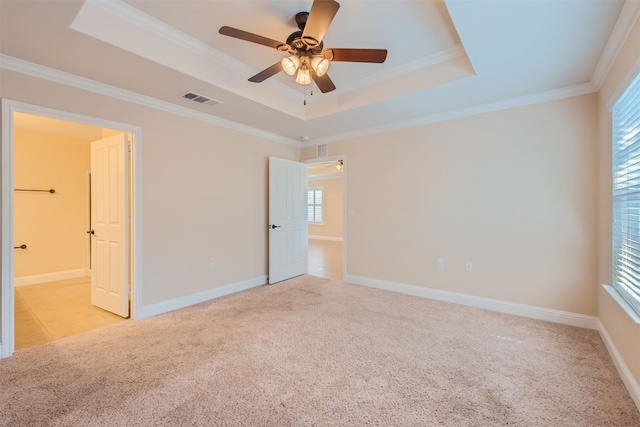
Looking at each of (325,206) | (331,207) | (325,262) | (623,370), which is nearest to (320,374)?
(623,370)

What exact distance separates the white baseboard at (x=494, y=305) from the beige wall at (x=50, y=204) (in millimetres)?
5340

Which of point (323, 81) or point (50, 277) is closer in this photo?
point (323, 81)

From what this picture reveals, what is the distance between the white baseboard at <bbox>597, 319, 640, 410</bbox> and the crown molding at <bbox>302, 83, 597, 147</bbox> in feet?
7.90

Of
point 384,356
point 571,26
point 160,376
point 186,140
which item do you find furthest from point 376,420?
point 186,140

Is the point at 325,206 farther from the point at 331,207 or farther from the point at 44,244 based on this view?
the point at 44,244

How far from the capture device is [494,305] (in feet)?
11.3

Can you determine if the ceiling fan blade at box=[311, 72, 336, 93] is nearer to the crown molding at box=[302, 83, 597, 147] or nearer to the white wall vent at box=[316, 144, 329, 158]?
the crown molding at box=[302, 83, 597, 147]

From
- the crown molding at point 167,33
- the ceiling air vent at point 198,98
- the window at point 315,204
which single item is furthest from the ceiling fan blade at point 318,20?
the window at point 315,204

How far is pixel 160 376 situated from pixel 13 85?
9.01 ft

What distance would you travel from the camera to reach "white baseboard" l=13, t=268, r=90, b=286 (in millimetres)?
4588

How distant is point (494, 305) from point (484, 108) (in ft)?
8.03

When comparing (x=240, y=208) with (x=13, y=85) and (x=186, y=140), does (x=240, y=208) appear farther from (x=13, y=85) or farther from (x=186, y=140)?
(x=13, y=85)

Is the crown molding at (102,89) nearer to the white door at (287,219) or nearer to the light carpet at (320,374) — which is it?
the white door at (287,219)

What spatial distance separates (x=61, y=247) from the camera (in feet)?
16.5
